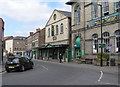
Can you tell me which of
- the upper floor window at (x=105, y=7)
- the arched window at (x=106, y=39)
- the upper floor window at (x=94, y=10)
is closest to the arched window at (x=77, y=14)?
the upper floor window at (x=94, y=10)

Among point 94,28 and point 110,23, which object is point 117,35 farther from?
point 94,28

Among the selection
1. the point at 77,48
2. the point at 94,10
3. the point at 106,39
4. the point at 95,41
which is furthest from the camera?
the point at 77,48

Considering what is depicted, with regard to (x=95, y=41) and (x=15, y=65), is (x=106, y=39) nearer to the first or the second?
(x=95, y=41)

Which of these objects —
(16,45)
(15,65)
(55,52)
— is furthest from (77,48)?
(16,45)

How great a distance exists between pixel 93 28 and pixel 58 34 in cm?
1331

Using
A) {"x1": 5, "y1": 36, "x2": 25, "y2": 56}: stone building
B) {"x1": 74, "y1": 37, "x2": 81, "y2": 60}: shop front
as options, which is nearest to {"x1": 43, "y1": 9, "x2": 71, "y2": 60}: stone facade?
{"x1": 74, "y1": 37, "x2": 81, "y2": 60}: shop front

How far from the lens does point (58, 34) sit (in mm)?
37875

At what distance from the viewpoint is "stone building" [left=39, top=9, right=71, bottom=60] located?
3375cm

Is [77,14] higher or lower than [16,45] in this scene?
higher

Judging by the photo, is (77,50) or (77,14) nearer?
(77,50)

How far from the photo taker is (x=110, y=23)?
74.2 ft

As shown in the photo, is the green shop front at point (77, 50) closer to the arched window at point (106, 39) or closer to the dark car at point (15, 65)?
the arched window at point (106, 39)

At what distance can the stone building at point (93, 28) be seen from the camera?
72.1 ft

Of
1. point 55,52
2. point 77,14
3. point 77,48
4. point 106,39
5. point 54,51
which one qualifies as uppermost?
point 77,14
